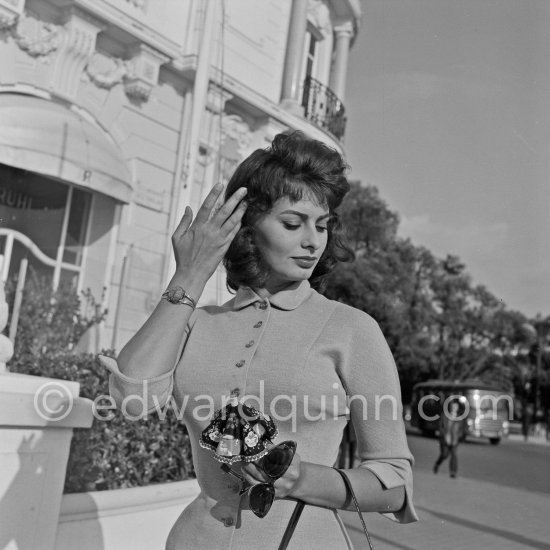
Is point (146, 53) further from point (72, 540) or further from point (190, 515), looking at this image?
point (190, 515)

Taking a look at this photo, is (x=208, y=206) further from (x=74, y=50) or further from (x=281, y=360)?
(x=74, y=50)

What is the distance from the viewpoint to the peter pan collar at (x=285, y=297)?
1.09m

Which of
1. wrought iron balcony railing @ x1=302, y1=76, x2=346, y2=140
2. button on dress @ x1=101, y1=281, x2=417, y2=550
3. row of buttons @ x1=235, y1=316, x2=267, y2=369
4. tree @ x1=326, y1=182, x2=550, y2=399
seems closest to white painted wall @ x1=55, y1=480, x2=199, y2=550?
button on dress @ x1=101, y1=281, x2=417, y2=550

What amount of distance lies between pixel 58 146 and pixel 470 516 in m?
4.95

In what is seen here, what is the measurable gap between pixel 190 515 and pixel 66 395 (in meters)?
1.19

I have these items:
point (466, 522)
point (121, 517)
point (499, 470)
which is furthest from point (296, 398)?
point (499, 470)

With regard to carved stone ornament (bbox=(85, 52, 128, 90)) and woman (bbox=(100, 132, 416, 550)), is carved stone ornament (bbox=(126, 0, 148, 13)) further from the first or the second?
woman (bbox=(100, 132, 416, 550))

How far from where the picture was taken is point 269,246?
1059mm

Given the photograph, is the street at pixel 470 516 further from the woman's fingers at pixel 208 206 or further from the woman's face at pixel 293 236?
the woman's fingers at pixel 208 206

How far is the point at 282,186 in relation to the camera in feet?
3.42

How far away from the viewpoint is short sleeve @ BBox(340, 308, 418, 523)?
939 millimetres

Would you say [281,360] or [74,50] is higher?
[74,50]

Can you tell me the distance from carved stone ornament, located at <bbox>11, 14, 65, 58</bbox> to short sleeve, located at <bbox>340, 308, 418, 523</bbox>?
16.7ft

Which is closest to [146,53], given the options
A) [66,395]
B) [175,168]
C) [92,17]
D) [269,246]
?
[92,17]
